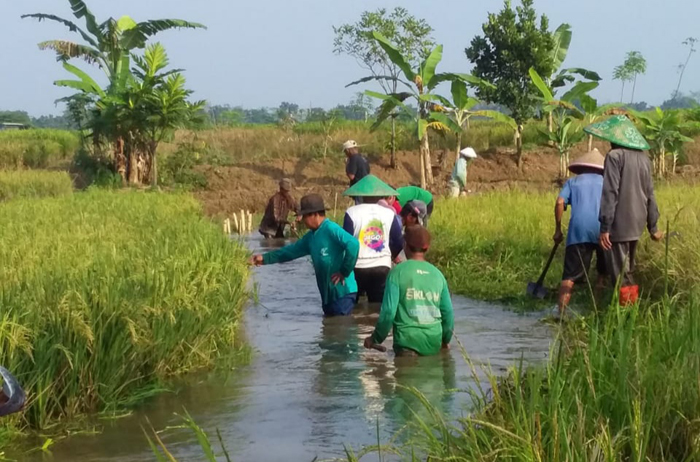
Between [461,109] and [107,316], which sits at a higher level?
[461,109]

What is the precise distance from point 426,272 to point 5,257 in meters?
3.93

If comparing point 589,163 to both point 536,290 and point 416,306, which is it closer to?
point 536,290

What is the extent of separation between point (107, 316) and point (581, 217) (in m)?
4.50

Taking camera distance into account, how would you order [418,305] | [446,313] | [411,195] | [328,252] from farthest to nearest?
1. [411,195]
2. [328,252]
3. [446,313]
4. [418,305]

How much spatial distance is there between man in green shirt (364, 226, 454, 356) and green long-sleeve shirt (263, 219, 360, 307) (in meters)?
1.47

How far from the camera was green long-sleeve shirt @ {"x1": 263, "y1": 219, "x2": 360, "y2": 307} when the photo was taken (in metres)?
8.34

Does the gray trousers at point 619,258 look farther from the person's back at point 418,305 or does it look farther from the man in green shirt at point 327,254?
the man in green shirt at point 327,254

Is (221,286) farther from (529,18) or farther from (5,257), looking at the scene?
(529,18)

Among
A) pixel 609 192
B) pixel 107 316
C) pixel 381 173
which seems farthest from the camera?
pixel 381 173

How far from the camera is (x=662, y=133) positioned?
25562 mm

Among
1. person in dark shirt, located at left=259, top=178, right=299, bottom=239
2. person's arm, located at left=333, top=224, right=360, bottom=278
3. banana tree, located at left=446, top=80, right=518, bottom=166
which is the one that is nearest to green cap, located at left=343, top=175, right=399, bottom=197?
person's arm, located at left=333, top=224, right=360, bottom=278

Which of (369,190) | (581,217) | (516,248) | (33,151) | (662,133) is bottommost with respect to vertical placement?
(516,248)

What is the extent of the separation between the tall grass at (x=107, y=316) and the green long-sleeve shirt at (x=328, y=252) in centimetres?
51

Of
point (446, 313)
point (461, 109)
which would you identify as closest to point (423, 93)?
point (461, 109)
